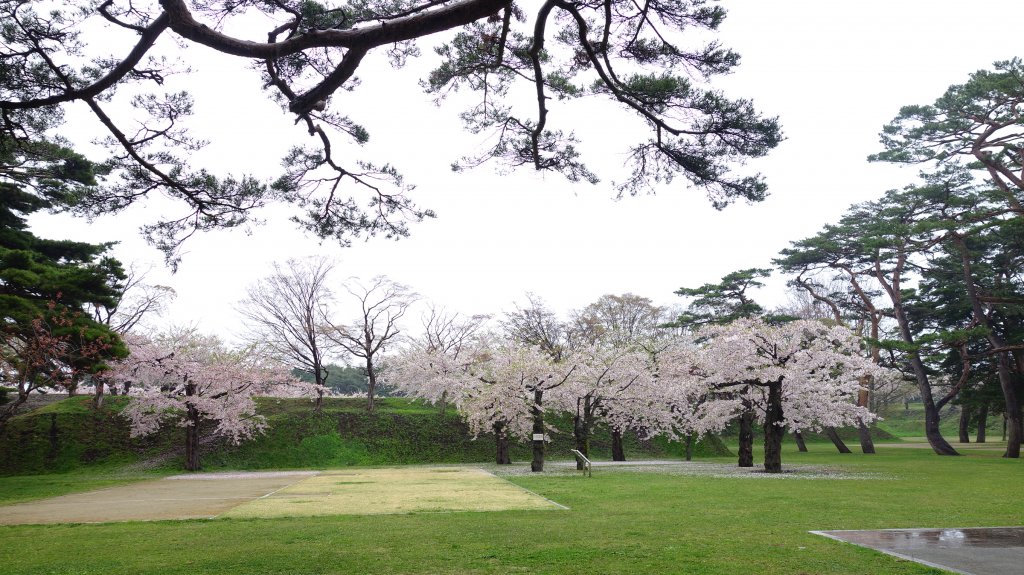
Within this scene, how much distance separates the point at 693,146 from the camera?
6727mm

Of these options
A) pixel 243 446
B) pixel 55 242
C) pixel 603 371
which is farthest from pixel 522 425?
pixel 55 242

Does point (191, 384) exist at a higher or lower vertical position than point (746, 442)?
higher

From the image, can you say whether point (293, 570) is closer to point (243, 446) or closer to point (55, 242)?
point (55, 242)

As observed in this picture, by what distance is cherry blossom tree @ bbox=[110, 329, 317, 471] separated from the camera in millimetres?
24250

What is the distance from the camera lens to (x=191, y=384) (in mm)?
24359

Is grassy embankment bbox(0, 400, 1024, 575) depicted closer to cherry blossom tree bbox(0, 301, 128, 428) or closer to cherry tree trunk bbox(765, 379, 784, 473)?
cherry blossom tree bbox(0, 301, 128, 428)

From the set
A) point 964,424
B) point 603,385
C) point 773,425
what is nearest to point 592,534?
point 773,425

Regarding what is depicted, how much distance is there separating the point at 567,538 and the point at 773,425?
13.4 metres

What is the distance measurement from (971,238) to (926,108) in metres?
5.67

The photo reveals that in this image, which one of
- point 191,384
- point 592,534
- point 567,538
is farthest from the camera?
point 191,384

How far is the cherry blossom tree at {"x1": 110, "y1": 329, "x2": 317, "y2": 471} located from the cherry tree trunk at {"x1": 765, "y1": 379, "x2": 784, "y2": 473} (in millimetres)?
19690

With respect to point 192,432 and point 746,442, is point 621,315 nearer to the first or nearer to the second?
point 746,442

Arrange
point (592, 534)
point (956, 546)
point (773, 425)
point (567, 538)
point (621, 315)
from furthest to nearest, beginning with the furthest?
point (621, 315), point (773, 425), point (592, 534), point (567, 538), point (956, 546)

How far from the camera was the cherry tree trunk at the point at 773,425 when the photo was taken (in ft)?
59.7
